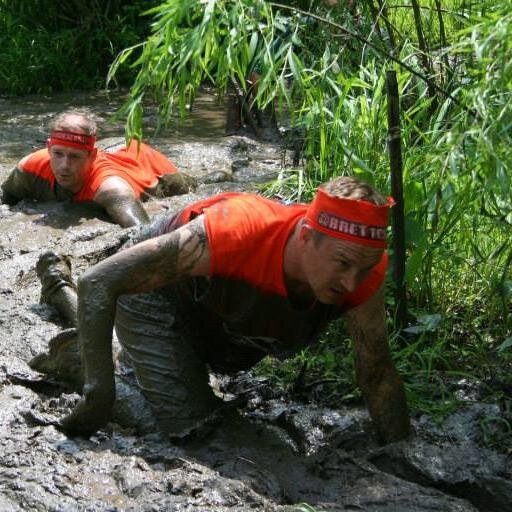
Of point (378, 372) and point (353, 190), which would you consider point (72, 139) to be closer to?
point (378, 372)

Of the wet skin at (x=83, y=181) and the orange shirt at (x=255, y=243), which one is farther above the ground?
the orange shirt at (x=255, y=243)

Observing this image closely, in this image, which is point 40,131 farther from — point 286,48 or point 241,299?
point 241,299

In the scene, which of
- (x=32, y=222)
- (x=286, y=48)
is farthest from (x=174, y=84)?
(x=32, y=222)

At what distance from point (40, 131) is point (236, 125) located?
5.61ft

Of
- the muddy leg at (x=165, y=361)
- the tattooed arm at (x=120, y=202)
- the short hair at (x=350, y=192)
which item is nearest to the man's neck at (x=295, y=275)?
the short hair at (x=350, y=192)

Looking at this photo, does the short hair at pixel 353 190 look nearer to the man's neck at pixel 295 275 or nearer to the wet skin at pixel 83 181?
the man's neck at pixel 295 275

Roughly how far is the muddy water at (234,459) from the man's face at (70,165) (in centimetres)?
184

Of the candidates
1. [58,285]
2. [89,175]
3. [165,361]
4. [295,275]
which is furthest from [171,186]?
[295,275]

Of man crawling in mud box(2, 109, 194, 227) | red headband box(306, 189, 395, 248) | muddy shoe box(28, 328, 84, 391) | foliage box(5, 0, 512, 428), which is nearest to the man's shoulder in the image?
man crawling in mud box(2, 109, 194, 227)

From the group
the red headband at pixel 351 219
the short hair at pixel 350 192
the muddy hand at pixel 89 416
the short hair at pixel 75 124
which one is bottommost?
the muddy hand at pixel 89 416

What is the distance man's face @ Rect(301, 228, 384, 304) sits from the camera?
11.4 ft

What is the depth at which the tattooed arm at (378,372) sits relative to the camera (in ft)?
12.6

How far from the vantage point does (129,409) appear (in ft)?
13.5

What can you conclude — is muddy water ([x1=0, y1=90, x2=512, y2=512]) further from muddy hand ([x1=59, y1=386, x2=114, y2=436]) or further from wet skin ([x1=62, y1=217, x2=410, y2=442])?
wet skin ([x1=62, y1=217, x2=410, y2=442])
